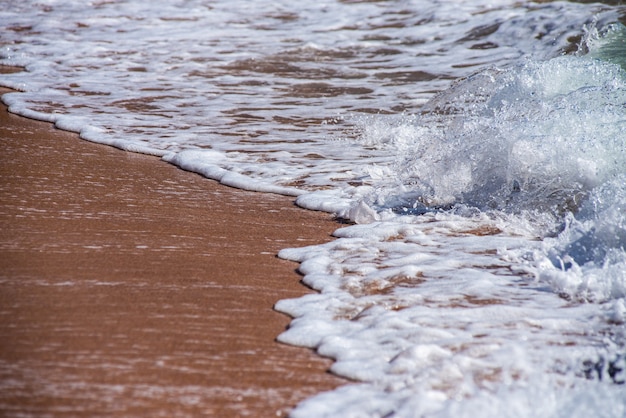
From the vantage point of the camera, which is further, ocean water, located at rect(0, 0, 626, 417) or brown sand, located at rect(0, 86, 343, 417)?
ocean water, located at rect(0, 0, 626, 417)

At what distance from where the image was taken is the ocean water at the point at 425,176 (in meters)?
2.32

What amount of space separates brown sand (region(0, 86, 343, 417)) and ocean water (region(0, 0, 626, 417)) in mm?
157

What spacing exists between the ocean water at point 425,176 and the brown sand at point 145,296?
157 mm

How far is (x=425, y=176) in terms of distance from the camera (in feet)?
14.1

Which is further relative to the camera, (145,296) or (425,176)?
(425,176)

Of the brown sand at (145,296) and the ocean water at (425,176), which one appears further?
the ocean water at (425,176)

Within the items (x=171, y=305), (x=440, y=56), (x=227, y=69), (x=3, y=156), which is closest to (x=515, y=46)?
(x=440, y=56)

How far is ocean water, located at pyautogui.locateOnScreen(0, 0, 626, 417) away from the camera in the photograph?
2318 millimetres

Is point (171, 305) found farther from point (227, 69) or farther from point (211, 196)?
point (227, 69)

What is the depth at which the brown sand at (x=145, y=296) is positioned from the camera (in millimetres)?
2105

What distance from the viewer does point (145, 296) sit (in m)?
2.77

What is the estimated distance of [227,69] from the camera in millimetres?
8844

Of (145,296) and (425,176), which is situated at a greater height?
(425,176)

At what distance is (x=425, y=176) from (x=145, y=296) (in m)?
2.08
